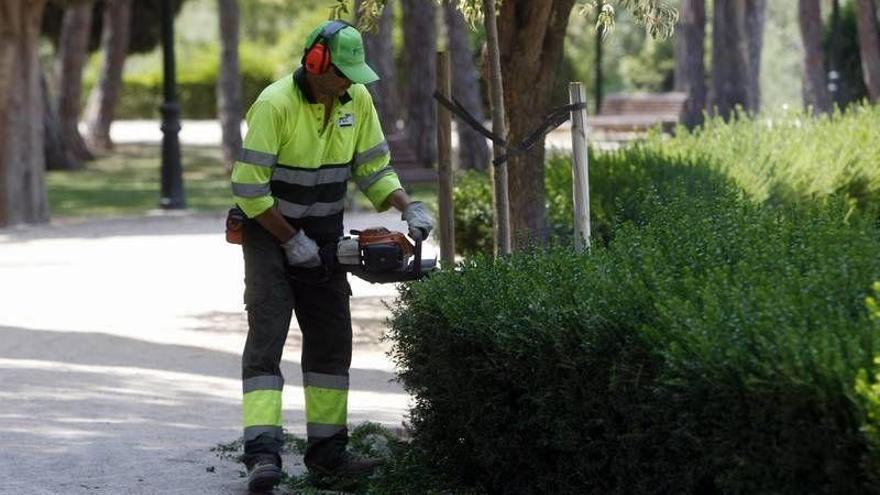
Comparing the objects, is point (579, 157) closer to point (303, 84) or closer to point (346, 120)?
point (346, 120)

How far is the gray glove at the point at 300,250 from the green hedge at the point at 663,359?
456mm

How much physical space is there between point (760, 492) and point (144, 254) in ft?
45.3

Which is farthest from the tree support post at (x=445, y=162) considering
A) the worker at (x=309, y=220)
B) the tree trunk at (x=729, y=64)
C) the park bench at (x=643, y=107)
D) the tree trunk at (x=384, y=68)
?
the park bench at (x=643, y=107)

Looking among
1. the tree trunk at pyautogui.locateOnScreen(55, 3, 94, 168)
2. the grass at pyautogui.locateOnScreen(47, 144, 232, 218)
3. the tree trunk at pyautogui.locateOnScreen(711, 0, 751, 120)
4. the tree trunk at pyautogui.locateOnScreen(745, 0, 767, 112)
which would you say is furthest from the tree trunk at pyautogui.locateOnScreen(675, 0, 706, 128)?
the tree trunk at pyautogui.locateOnScreen(55, 3, 94, 168)

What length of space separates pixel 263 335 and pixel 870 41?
2755cm

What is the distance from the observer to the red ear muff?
7.40 m

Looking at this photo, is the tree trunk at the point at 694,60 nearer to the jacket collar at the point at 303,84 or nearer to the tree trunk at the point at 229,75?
the tree trunk at the point at 229,75

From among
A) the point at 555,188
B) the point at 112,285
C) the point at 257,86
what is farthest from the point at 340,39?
the point at 257,86

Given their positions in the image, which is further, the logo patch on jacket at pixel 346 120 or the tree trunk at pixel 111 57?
the tree trunk at pixel 111 57

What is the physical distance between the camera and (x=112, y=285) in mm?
16062

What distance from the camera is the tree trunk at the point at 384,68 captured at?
90.5 feet

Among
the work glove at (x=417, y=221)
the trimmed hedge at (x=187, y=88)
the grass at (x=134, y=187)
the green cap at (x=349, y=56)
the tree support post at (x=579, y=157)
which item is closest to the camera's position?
the green cap at (x=349, y=56)

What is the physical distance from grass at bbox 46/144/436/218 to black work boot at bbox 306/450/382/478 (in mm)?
12219

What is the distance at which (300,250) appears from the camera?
7516 millimetres
